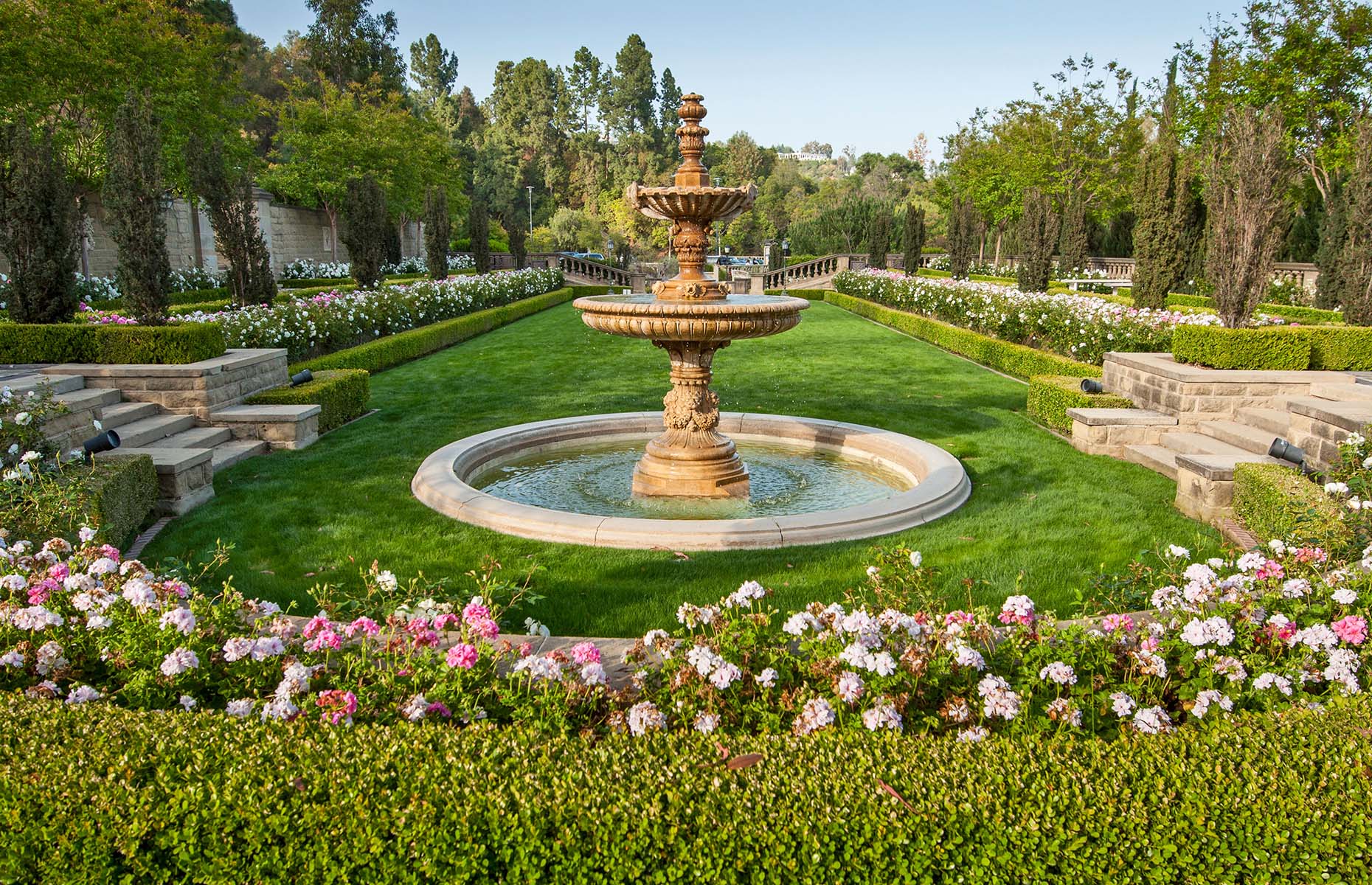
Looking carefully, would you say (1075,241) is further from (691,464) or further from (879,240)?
(691,464)

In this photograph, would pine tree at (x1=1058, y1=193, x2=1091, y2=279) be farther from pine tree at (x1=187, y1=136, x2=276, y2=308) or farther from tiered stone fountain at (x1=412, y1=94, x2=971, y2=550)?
pine tree at (x1=187, y1=136, x2=276, y2=308)

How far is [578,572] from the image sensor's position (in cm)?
584

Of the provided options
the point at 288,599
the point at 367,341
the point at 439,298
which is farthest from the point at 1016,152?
the point at 288,599

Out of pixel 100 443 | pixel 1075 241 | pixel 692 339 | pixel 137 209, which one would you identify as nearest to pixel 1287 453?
pixel 692 339

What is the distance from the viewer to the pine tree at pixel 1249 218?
10328mm

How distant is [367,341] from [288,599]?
1247 cm

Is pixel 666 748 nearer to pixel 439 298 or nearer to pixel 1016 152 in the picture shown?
pixel 439 298

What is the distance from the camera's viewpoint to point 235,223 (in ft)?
46.8

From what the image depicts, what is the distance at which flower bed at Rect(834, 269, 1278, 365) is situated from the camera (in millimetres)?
12266

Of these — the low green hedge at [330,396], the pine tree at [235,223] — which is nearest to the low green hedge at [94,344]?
the low green hedge at [330,396]

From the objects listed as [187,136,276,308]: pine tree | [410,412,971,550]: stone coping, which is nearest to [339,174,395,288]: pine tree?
[187,136,276,308]: pine tree

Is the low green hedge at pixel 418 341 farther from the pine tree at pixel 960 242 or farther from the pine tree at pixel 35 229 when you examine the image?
the pine tree at pixel 960 242

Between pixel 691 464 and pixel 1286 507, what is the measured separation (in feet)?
15.5

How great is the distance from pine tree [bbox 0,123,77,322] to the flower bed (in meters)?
13.5
